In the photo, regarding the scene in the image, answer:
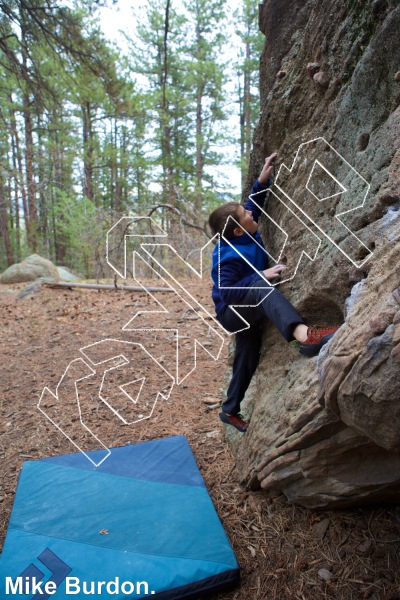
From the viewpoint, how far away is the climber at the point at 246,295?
2025 millimetres

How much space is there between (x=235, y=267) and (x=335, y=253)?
638 millimetres

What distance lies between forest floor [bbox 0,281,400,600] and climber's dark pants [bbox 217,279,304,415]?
0.61 metres

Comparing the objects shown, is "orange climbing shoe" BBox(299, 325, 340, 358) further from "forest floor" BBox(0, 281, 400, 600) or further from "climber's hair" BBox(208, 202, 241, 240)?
"forest floor" BBox(0, 281, 400, 600)

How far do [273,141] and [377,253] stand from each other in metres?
1.34

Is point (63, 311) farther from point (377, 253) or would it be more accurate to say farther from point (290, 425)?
point (377, 253)

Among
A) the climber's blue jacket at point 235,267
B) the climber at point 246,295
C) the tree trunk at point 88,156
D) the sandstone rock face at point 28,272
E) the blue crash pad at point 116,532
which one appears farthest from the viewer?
the tree trunk at point 88,156

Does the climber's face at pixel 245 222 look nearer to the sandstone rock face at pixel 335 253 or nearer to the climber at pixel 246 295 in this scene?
the climber at pixel 246 295

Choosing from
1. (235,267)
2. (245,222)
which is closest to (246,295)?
(235,267)

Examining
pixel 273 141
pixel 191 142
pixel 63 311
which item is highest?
pixel 191 142

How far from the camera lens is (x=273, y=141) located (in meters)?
2.55

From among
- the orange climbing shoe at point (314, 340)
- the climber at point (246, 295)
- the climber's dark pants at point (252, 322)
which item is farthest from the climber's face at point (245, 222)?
the orange climbing shoe at point (314, 340)

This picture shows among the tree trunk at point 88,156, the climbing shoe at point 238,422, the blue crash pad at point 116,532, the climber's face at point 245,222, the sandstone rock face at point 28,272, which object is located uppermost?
the tree trunk at point 88,156

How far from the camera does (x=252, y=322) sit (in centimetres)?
238

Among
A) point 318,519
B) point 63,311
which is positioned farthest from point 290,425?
point 63,311
